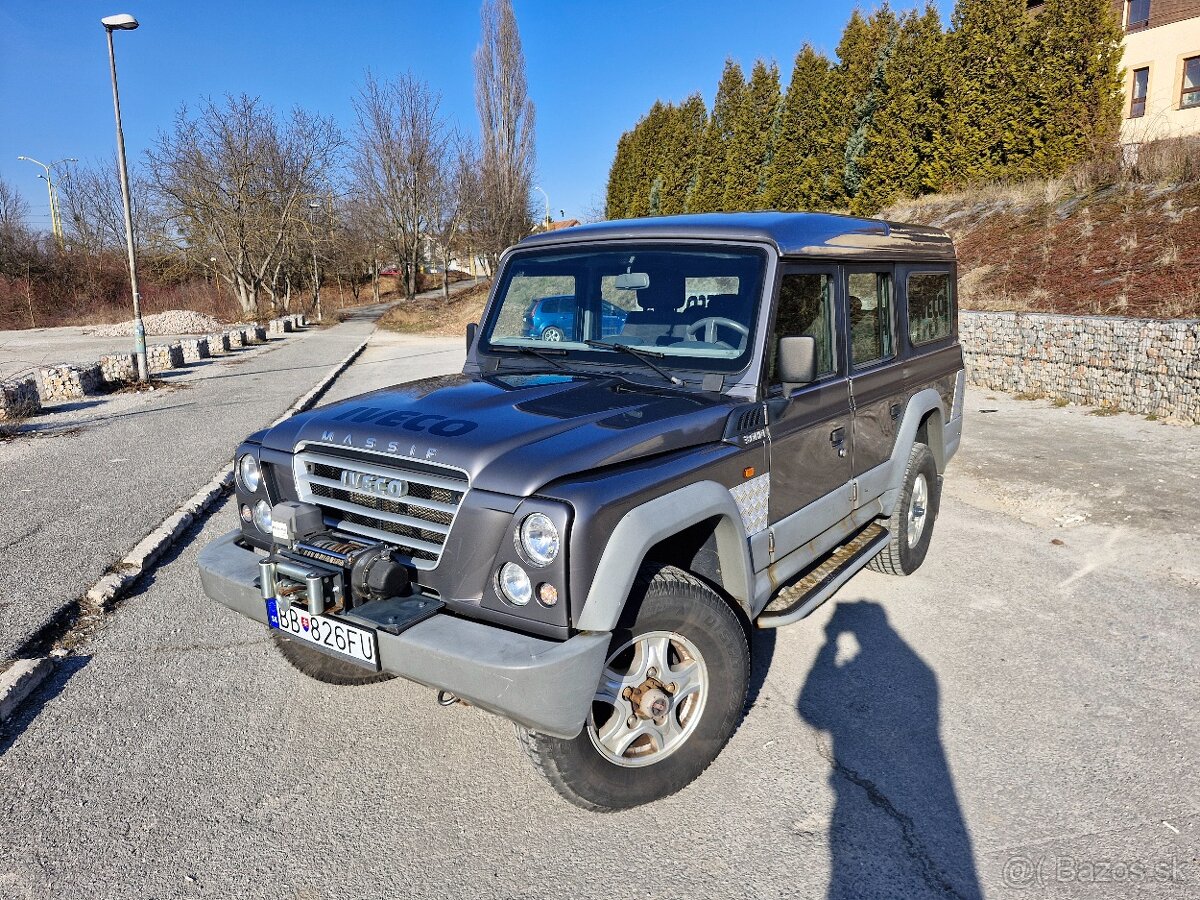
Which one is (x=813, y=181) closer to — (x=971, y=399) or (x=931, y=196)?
(x=931, y=196)

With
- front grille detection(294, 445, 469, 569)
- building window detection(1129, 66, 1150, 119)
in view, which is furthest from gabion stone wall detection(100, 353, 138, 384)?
building window detection(1129, 66, 1150, 119)

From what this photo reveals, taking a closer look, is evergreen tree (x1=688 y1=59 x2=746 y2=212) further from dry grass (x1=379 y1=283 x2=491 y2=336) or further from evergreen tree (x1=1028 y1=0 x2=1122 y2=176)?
evergreen tree (x1=1028 y1=0 x2=1122 y2=176)

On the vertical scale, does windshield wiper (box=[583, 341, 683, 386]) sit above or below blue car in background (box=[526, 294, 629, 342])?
below

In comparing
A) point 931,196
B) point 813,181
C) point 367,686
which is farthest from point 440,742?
point 813,181

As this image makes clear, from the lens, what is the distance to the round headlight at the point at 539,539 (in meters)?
2.58

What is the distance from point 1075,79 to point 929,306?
713 inches

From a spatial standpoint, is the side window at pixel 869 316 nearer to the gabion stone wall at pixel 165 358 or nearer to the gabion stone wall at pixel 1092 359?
the gabion stone wall at pixel 1092 359

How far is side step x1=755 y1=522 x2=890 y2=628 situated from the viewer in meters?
3.56

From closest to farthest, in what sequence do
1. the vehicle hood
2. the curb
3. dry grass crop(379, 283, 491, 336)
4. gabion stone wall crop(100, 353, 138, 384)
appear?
the vehicle hood < the curb < gabion stone wall crop(100, 353, 138, 384) < dry grass crop(379, 283, 491, 336)

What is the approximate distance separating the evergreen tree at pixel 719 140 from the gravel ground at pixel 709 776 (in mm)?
30971

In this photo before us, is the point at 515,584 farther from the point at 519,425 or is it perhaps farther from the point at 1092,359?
the point at 1092,359

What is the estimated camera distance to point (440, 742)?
3.50m

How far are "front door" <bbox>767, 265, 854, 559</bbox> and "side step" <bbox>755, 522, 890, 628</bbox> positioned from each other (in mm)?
209

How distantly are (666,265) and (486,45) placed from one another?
4765 cm
